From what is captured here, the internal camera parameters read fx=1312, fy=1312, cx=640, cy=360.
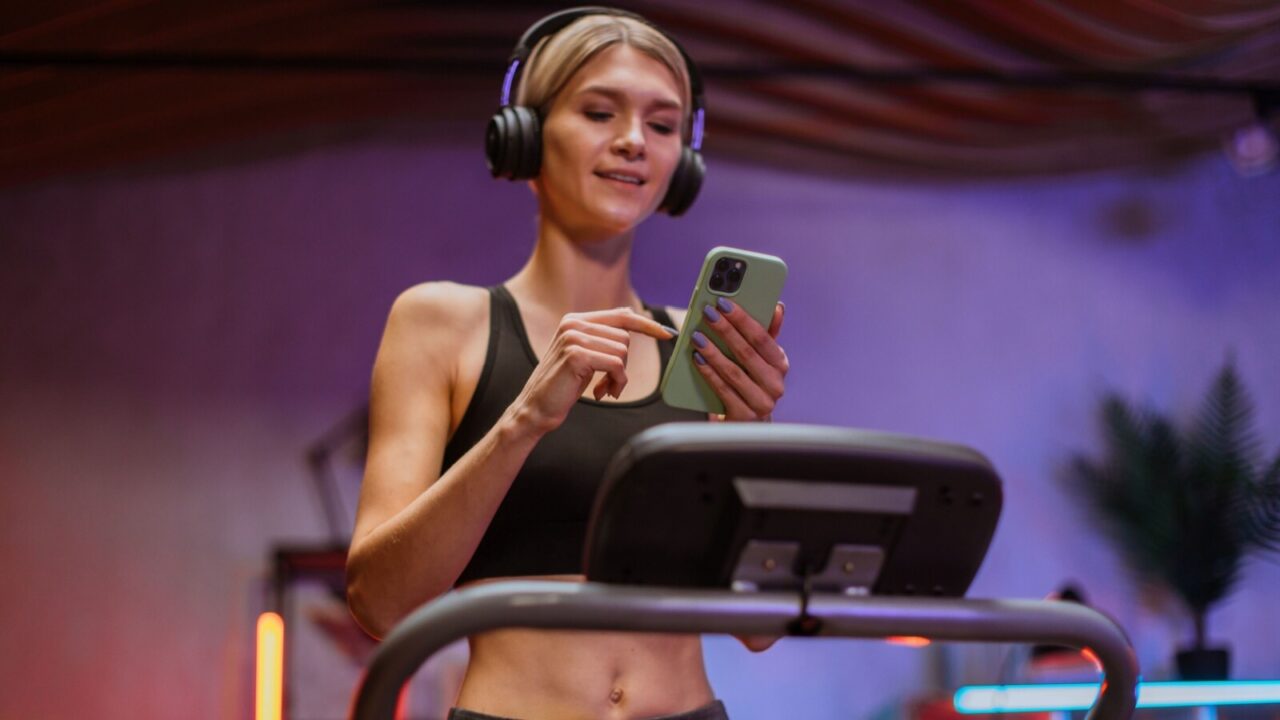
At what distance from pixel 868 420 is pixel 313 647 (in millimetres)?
Result: 2494

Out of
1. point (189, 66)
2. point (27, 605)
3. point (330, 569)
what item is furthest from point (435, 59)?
point (27, 605)

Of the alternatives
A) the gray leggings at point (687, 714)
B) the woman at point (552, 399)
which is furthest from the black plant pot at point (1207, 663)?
the gray leggings at point (687, 714)

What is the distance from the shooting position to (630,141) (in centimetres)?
161

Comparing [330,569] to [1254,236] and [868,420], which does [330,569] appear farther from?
[1254,236]

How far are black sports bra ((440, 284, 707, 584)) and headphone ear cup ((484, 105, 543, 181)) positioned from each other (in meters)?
0.23

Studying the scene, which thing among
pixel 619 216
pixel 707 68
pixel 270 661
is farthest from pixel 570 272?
pixel 270 661

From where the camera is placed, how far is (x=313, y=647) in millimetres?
5109

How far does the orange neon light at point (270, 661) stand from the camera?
16.0 feet

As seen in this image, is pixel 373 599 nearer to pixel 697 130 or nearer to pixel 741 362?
pixel 741 362

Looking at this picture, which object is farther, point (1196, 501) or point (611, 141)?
point (1196, 501)

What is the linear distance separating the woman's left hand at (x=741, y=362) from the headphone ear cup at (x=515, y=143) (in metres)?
0.50

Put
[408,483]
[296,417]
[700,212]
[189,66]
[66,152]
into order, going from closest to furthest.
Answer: [408,483], [189,66], [66,152], [296,417], [700,212]

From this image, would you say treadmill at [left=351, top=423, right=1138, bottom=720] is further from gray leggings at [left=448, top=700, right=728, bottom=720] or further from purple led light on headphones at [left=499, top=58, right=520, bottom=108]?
purple led light on headphones at [left=499, top=58, right=520, bottom=108]

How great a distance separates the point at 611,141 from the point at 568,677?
652mm
